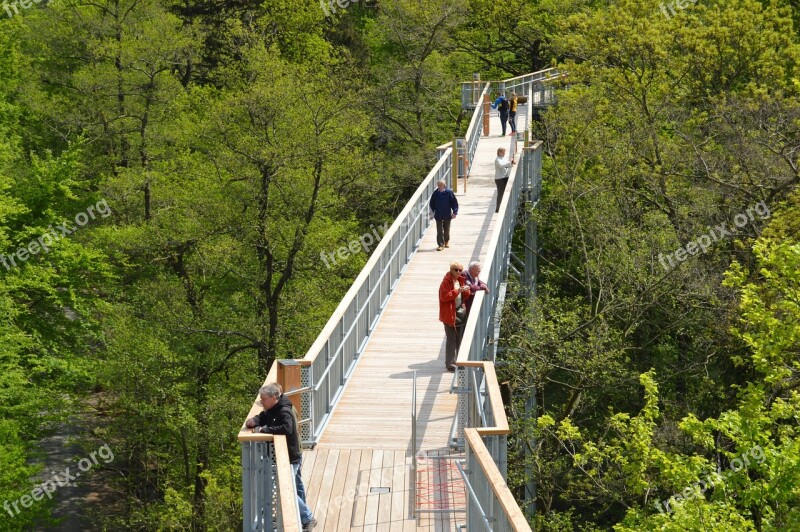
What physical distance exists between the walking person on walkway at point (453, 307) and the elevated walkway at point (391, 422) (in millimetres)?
254

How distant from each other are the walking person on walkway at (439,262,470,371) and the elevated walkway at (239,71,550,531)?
254 millimetres

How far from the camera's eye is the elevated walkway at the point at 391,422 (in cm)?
993

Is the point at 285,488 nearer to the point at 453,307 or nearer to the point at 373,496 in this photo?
the point at 373,496

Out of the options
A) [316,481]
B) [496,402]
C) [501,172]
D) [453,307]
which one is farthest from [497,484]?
[501,172]

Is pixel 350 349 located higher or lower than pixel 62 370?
higher

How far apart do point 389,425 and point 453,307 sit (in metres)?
2.10

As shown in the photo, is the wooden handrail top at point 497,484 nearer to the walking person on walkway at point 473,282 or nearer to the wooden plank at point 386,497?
the wooden plank at point 386,497

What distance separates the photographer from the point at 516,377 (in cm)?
2023

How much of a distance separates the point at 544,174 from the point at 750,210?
9.44m

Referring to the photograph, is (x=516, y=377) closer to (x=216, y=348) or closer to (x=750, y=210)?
(x=750, y=210)

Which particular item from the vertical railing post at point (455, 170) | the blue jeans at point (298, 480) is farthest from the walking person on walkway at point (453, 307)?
the vertical railing post at point (455, 170)

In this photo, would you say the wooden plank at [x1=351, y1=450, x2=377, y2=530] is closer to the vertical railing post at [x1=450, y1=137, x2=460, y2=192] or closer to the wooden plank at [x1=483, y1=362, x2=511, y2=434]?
the wooden plank at [x1=483, y1=362, x2=511, y2=434]

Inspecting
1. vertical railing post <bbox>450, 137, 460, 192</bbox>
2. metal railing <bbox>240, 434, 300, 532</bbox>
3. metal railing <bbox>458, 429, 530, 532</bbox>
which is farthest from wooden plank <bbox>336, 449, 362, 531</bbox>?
vertical railing post <bbox>450, 137, 460, 192</bbox>

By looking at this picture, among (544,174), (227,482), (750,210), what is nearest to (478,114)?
(544,174)
